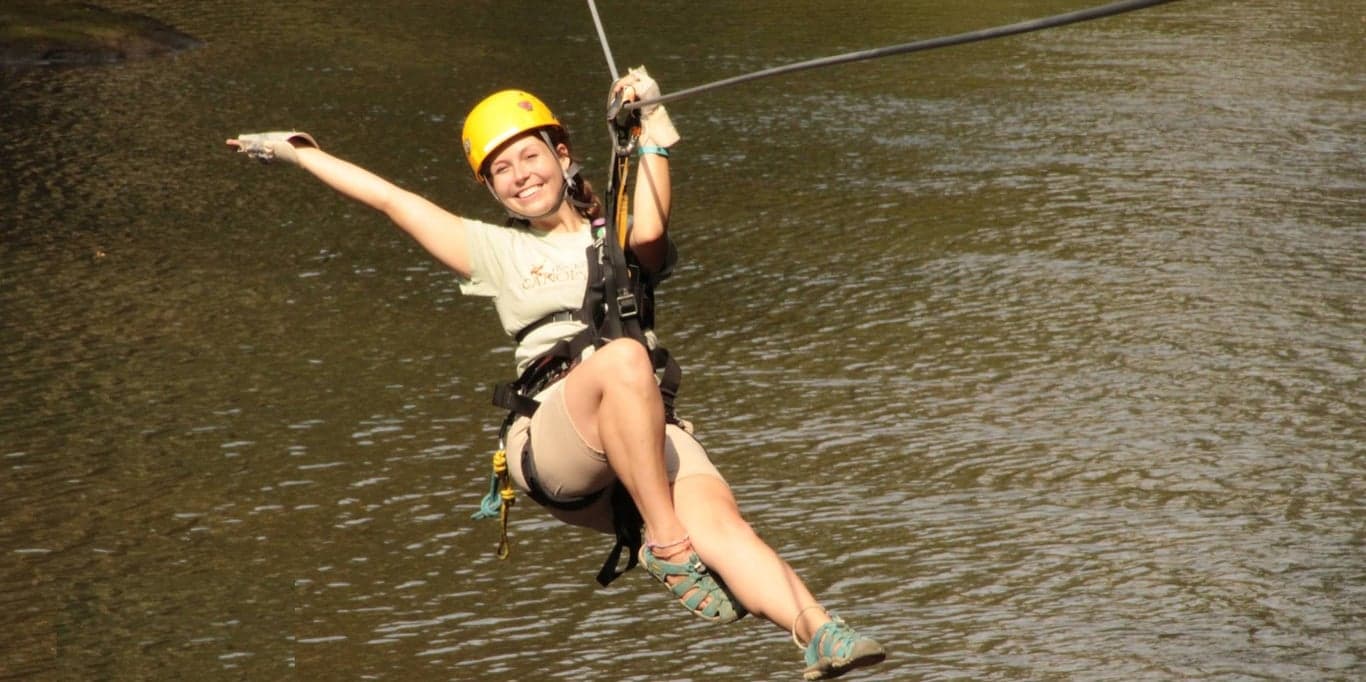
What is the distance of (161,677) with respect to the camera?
623cm

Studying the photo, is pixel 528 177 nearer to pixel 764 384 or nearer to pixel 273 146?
pixel 273 146

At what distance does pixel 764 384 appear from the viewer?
923 cm

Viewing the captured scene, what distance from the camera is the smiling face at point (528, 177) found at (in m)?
5.28

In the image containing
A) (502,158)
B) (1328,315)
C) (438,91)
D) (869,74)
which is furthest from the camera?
(869,74)

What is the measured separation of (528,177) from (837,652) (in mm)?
1803

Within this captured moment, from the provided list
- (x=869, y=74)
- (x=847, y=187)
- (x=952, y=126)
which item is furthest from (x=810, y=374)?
(x=869, y=74)

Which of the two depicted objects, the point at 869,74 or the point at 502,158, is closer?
the point at 502,158

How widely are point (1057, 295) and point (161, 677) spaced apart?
6.23m

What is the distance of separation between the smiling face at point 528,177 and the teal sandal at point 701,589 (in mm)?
1164

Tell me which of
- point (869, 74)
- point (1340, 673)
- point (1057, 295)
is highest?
point (869, 74)

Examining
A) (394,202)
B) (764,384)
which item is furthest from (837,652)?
(764,384)

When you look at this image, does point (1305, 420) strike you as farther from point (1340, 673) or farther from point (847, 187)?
point (847, 187)

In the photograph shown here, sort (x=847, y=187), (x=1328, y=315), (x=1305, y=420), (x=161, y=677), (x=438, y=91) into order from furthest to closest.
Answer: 1. (x=438, y=91)
2. (x=847, y=187)
3. (x=1328, y=315)
4. (x=1305, y=420)
5. (x=161, y=677)

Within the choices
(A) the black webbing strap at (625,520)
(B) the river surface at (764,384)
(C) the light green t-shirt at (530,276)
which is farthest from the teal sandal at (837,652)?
→ (B) the river surface at (764,384)
